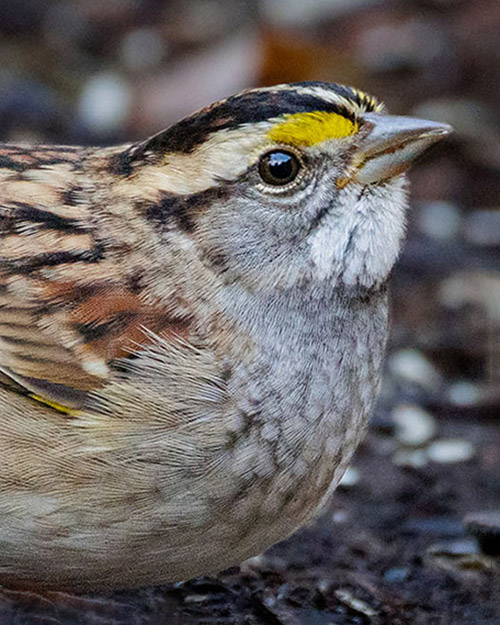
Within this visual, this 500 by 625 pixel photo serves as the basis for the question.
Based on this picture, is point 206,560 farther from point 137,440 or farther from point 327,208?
point 327,208

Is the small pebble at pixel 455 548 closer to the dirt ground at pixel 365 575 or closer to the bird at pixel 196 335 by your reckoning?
the dirt ground at pixel 365 575

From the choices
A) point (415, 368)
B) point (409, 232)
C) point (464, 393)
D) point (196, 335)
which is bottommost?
point (196, 335)

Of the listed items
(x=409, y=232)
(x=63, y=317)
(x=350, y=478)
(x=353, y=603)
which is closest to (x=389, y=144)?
(x=63, y=317)

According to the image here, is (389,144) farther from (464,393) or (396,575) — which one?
(464,393)

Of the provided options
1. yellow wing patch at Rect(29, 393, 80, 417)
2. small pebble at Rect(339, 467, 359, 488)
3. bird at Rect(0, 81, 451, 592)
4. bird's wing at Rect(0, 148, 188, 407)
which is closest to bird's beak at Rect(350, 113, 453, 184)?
bird at Rect(0, 81, 451, 592)

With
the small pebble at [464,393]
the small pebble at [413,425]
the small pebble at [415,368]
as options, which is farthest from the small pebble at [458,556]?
the small pebble at [415,368]

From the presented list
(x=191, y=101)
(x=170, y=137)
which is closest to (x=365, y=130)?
(x=170, y=137)

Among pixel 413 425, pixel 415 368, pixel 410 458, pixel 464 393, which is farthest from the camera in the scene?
pixel 415 368
